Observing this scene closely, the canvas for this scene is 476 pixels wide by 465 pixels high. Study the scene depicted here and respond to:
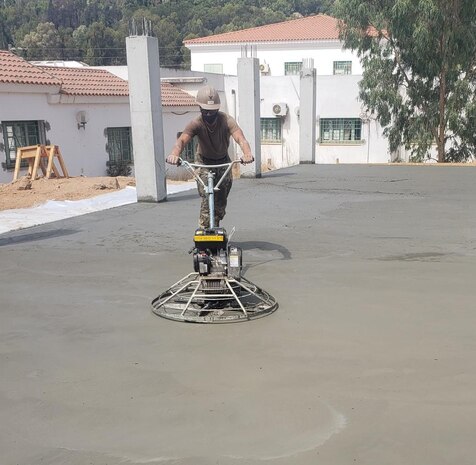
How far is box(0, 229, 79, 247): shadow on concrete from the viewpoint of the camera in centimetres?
653

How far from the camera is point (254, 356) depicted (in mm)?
3297

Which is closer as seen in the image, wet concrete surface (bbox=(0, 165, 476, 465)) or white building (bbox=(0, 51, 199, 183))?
wet concrete surface (bbox=(0, 165, 476, 465))

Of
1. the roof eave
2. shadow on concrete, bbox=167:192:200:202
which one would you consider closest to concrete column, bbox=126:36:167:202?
shadow on concrete, bbox=167:192:200:202

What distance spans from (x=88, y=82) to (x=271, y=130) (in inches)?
313

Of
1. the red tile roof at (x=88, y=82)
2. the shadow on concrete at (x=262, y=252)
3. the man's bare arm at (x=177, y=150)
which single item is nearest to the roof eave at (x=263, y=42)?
the red tile roof at (x=88, y=82)

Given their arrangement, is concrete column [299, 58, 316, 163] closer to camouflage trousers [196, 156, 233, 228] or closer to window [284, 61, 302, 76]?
camouflage trousers [196, 156, 233, 228]

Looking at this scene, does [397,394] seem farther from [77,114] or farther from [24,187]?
[77,114]

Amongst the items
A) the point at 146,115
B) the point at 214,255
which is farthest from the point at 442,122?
the point at 214,255

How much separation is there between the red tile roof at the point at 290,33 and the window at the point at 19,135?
2248cm

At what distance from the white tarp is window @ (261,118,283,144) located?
1288 cm

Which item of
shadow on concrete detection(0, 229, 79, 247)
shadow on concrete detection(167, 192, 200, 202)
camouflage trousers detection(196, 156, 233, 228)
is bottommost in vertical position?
shadow on concrete detection(0, 229, 79, 247)

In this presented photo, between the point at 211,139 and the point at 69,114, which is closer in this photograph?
the point at 211,139

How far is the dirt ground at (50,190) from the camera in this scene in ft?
34.5

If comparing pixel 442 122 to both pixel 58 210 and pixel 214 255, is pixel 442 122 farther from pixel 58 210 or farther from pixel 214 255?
pixel 214 255
